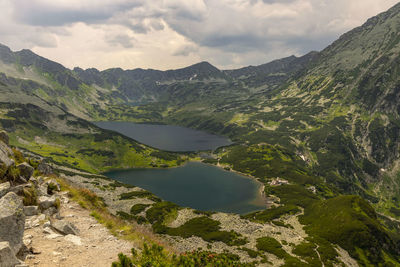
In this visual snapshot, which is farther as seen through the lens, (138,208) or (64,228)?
(138,208)

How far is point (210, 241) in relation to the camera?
82.3m

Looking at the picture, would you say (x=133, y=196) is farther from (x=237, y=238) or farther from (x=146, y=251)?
(x=146, y=251)

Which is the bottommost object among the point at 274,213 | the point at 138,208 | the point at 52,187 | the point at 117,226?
the point at 274,213

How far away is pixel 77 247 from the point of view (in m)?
17.0

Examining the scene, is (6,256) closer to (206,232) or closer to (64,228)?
(64,228)

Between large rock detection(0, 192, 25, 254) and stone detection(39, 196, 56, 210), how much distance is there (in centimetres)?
791

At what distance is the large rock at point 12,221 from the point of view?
12773 mm

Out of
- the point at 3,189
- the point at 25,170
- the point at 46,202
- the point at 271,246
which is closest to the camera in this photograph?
the point at 3,189

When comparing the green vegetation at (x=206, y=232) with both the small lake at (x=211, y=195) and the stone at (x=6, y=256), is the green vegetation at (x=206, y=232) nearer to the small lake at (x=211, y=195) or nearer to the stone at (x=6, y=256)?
the small lake at (x=211, y=195)

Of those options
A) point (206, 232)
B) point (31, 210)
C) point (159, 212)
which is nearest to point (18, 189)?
point (31, 210)

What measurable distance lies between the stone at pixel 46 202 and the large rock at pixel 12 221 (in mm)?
7909

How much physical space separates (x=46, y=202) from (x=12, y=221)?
9.02 m

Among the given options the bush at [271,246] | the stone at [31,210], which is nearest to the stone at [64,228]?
the stone at [31,210]

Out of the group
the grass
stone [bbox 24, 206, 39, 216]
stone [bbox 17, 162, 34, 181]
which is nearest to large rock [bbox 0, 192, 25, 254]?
stone [bbox 24, 206, 39, 216]
